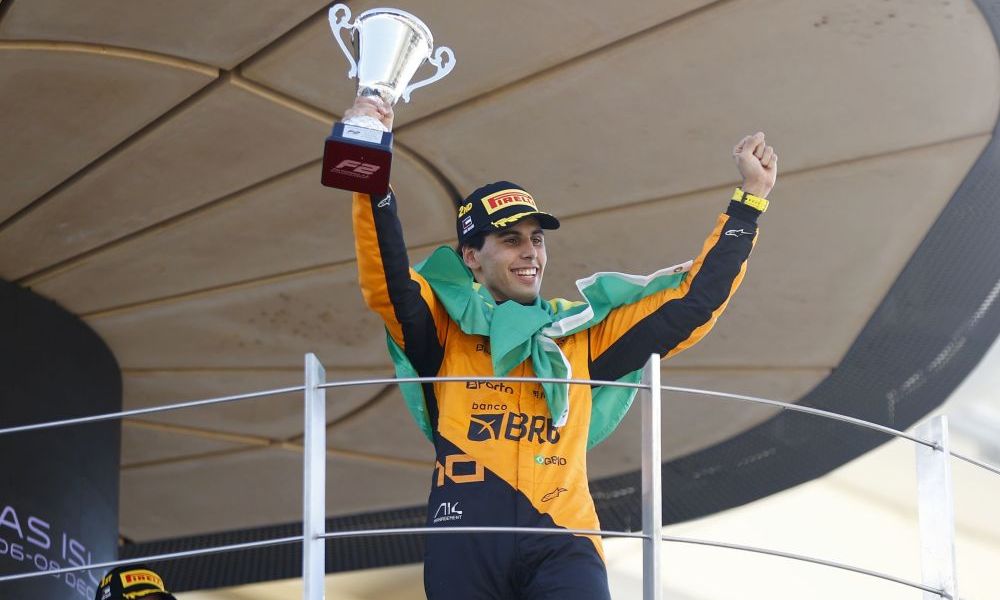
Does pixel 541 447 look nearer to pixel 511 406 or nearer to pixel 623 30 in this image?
pixel 511 406

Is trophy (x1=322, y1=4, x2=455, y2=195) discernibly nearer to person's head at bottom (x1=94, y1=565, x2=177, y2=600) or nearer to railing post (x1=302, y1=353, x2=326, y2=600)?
railing post (x1=302, y1=353, x2=326, y2=600)

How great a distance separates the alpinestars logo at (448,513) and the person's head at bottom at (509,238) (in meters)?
0.62

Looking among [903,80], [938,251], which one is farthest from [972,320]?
[903,80]

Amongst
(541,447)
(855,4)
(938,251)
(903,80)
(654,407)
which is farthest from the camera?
(938,251)

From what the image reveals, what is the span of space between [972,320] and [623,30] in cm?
270

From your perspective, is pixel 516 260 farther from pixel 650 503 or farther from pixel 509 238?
pixel 650 503

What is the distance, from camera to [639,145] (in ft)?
20.2

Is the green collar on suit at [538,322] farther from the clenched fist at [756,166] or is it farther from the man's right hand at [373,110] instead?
the man's right hand at [373,110]

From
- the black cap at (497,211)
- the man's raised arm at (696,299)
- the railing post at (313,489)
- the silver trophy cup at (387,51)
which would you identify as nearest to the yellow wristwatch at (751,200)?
the man's raised arm at (696,299)

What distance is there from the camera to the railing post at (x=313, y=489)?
3.34 metres

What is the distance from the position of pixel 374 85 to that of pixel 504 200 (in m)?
0.47

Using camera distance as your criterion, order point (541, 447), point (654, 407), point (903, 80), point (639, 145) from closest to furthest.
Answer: point (654, 407)
point (541, 447)
point (903, 80)
point (639, 145)

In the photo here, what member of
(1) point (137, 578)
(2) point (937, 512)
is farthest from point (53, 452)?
(2) point (937, 512)

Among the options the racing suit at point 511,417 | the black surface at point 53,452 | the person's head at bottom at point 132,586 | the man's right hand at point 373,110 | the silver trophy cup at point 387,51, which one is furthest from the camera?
the black surface at point 53,452
